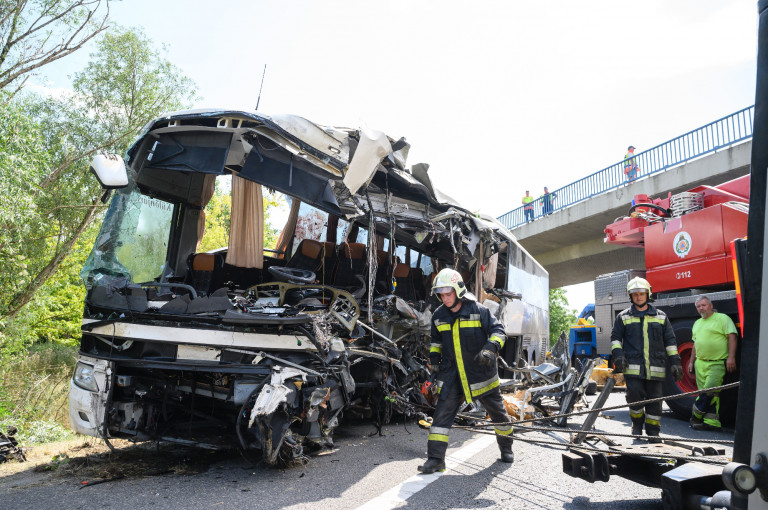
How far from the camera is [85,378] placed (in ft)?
13.3

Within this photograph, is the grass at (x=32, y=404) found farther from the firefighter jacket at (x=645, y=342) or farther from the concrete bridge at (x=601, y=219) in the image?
the concrete bridge at (x=601, y=219)

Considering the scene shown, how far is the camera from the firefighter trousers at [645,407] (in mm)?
5230

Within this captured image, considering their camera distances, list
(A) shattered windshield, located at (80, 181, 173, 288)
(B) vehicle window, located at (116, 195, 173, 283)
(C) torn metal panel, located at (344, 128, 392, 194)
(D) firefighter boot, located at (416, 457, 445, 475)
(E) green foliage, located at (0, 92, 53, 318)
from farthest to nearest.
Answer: (E) green foliage, located at (0, 92, 53, 318), (B) vehicle window, located at (116, 195, 173, 283), (C) torn metal panel, located at (344, 128, 392, 194), (A) shattered windshield, located at (80, 181, 173, 288), (D) firefighter boot, located at (416, 457, 445, 475)

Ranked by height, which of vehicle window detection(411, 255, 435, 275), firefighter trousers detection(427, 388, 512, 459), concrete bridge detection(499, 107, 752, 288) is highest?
concrete bridge detection(499, 107, 752, 288)

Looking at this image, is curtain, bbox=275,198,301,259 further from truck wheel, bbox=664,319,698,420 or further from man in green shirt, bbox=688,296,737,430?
truck wheel, bbox=664,319,698,420

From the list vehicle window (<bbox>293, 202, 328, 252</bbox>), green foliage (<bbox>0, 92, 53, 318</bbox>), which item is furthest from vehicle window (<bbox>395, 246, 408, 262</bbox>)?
green foliage (<bbox>0, 92, 53, 318</bbox>)

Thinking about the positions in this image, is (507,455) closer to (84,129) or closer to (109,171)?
(109,171)

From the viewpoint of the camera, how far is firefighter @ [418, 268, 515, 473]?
4.38 meters

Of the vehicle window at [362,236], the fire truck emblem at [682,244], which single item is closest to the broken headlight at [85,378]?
the vehicle window at [362,236]

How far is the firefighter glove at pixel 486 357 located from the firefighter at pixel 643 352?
6.71 ft

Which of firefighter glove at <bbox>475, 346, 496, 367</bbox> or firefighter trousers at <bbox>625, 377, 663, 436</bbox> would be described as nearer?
firefighter glove at <bbox>475, 346, 496, 367</bbox>

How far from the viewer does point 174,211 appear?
566 cm

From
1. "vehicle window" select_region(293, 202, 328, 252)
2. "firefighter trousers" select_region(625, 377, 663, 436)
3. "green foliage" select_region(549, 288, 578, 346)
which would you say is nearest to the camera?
"firefighter trousers" select_region(625, 377, 663, 436)

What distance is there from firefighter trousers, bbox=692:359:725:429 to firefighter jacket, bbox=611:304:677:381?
1.08 metres
